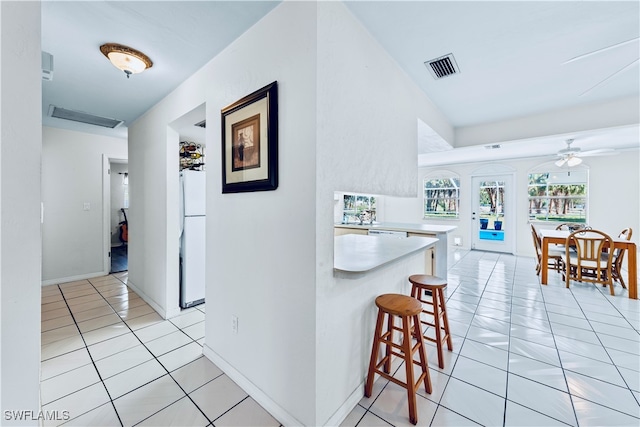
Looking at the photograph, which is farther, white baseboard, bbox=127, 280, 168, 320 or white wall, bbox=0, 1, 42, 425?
white baseboard, bbox=127, 280, 168, 320

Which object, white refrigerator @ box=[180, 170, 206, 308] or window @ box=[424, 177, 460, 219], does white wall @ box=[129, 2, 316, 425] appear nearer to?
white refrigerator @ box=[180, 170, 206, 308]

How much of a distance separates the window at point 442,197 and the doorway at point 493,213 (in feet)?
1.41

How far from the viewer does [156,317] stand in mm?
2797

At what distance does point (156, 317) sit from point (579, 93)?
17.3ft

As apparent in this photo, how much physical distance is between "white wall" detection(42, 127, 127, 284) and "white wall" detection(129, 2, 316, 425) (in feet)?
10.2

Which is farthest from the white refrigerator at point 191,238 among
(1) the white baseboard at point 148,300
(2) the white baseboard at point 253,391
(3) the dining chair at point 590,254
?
(3) the dining chair at point 590,254

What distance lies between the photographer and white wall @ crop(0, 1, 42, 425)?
0.76m

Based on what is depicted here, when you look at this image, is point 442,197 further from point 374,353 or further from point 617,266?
point 374,353

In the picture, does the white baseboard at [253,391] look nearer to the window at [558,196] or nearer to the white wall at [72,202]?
the white wall at [72,202]

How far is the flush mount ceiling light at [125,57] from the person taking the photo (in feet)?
6.12

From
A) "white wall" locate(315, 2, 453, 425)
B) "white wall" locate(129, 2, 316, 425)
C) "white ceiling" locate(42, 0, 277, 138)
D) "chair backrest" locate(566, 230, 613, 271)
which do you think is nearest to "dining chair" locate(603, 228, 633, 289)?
"chair backrest" locate(566, 230, 613, 271)

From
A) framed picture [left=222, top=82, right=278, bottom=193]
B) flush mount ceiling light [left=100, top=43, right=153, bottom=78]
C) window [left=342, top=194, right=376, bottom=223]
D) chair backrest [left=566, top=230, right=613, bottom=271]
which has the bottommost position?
chair backrest [left=566, top=230, right=613, bottom=271]

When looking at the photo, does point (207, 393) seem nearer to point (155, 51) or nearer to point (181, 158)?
point (155, 51)

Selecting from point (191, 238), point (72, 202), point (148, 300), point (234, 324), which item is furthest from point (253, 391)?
point (72, 202)
